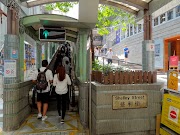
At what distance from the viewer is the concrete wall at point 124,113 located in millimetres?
4035

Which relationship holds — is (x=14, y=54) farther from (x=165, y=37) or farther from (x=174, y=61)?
(x=165, y=37)

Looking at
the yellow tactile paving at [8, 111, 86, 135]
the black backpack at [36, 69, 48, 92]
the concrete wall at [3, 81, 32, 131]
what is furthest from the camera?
the black backpack at [36, 69, 48, 92]

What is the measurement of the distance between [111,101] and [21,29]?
3.20 meters

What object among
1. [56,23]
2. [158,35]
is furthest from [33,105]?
[158,35]

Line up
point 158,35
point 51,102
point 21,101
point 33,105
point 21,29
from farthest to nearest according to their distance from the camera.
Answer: point 158,35 < point 51,102 < point 33,105 < point 21,29 < point 21,101

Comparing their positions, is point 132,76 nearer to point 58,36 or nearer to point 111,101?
point 111,101

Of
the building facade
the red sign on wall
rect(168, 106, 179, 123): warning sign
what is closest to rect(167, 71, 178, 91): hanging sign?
rect(168, 106, 179, 123): warning sign

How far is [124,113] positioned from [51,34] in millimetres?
3229

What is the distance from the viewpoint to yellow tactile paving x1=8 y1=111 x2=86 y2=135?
4.43 m

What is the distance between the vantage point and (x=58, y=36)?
226 inches

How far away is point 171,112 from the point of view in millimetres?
3873

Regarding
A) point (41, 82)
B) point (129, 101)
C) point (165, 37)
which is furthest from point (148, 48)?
point (165, 37)

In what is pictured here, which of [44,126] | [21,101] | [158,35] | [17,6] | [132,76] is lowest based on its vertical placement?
[44,126]

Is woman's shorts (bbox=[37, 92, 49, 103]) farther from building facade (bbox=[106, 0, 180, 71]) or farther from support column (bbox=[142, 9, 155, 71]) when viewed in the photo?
building facade (bbox=[106, 0, 180, 71])
